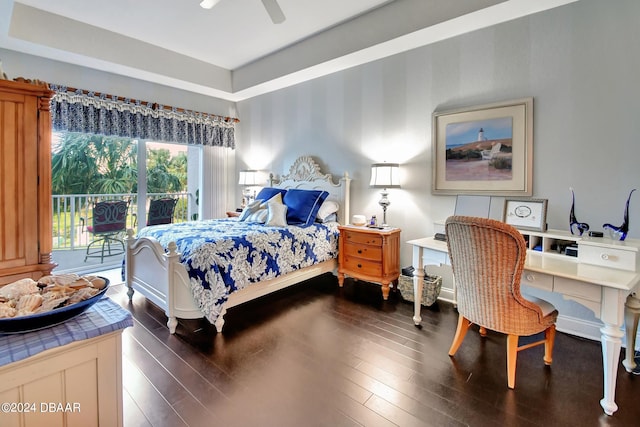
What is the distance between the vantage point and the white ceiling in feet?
9.65

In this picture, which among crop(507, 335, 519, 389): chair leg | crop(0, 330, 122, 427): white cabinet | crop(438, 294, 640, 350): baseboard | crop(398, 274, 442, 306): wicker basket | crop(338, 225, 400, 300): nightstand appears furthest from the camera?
crop(338, 225, 400, 300): nightstand

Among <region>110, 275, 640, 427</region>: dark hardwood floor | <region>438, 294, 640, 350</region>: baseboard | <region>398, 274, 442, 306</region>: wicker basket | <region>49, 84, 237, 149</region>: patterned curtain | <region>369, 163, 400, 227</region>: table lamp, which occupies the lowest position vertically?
<region>110, 275, 640, 427</region>: dark hardwood floor

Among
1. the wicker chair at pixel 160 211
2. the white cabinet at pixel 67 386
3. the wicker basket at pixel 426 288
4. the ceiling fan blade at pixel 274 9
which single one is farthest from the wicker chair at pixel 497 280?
the wicker chair at pixel 160 211

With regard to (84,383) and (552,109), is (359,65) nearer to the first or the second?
(552,109)

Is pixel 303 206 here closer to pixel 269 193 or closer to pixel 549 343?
pixel 269 193

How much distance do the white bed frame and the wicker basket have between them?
94cm

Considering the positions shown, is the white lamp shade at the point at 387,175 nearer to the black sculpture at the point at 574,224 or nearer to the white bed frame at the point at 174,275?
the white bed frame at the point at 174,275

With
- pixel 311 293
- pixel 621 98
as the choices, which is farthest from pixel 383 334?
pixel 621 98

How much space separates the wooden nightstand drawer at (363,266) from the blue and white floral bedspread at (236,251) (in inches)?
9.6

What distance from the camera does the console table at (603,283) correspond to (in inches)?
66.0

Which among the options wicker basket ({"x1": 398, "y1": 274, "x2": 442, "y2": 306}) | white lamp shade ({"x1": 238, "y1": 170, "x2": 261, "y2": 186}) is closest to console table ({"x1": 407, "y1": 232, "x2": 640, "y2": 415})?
wicker basket ({"x1": 398, "y1": 274, "x2": 442, "y2": 306})

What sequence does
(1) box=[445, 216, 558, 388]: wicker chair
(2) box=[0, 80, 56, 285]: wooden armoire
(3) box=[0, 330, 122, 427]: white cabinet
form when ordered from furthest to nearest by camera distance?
(1) box=[445, 216, 558, 388]: wicker chair → (2) box=[0, 80, 56, 285]: wooden armoire → (3) box=[0, 330, 122, 427]: white cabinet

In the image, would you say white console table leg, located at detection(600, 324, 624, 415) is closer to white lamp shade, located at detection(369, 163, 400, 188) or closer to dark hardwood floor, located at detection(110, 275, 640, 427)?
dark hardwood floor, located at detection(110, 275, 640, 427)

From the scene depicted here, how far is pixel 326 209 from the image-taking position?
3.92 meters
